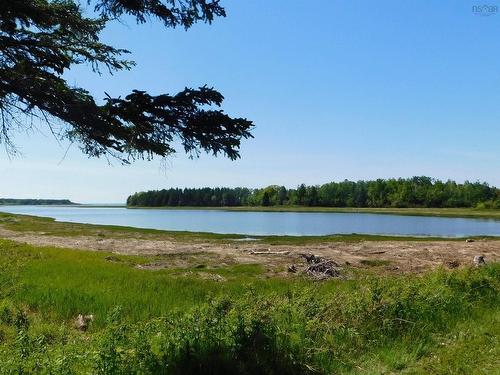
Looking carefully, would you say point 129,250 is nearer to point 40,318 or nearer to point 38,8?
Result: point 40,318

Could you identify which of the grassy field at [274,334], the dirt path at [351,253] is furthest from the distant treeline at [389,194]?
the grassy field at [274,334]

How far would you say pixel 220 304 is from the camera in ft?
27.3

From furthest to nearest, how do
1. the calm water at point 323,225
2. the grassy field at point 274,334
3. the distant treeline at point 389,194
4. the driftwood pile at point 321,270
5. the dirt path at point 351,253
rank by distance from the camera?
1. the distant treeline at point 389,194
2. the calm water at point 323,225
3. the dirt path at point 351,253
4. the driftwood pile at point 321,270
5. the grassy field at point 274,334

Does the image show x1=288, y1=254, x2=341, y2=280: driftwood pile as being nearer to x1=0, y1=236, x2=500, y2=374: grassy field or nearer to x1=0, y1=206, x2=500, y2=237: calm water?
x1=0, y1=236, x2=500, y2=374: grassy field

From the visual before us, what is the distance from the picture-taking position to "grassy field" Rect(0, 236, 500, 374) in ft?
19.9

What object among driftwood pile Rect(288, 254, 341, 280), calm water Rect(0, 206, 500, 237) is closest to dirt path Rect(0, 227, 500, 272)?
driftwood pile Rect(288, 254, 341, 280)

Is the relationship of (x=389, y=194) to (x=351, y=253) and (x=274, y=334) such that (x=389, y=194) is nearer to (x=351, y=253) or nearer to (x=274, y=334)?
(x=351, y=253)

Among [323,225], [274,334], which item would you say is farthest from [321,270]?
[323,225]

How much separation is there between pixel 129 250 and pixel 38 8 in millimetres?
26311

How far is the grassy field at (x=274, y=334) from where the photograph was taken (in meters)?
6.06

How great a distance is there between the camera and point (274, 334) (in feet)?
23.1

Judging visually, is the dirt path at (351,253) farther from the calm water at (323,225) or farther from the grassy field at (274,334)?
the calm water at (323,225)

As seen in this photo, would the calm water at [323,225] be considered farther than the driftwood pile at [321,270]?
Yes

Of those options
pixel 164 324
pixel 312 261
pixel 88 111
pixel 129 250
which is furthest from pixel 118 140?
pixel 129 250
